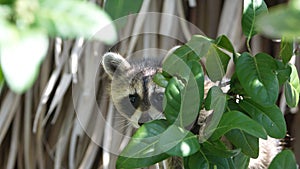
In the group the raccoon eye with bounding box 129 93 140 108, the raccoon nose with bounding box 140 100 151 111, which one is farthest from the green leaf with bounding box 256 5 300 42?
the raccoon eye with bounding box 129 93 140 108

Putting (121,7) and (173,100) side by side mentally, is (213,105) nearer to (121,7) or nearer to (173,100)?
(173,100)

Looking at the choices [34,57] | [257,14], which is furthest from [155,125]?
[34,57]

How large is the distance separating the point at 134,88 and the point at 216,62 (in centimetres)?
93

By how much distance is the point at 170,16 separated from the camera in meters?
2.42

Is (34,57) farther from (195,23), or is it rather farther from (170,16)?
(195,23)

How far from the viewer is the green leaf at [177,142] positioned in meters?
0.87

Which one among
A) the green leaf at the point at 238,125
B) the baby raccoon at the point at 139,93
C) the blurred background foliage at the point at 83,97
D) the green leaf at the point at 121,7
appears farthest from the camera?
the blurred background foliage at the point at 83,97

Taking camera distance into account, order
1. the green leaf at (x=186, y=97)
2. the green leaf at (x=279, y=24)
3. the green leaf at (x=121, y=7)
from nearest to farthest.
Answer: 1. the green leaf at (x=279, y=24)
2. the green leaf at (x=121, y=7)
3. the green leaf at (x=186, y=97)

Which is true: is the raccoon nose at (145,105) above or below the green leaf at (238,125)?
below

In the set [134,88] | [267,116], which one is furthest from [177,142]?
[134,88]

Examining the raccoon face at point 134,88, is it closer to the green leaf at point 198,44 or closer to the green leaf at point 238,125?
the green leaf at point 198,44

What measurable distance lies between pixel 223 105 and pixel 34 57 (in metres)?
0.71

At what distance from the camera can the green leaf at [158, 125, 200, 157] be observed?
871 millimetres

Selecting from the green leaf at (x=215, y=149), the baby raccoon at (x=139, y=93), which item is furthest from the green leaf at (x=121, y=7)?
the baby raccoon at (x=139, y=93)
